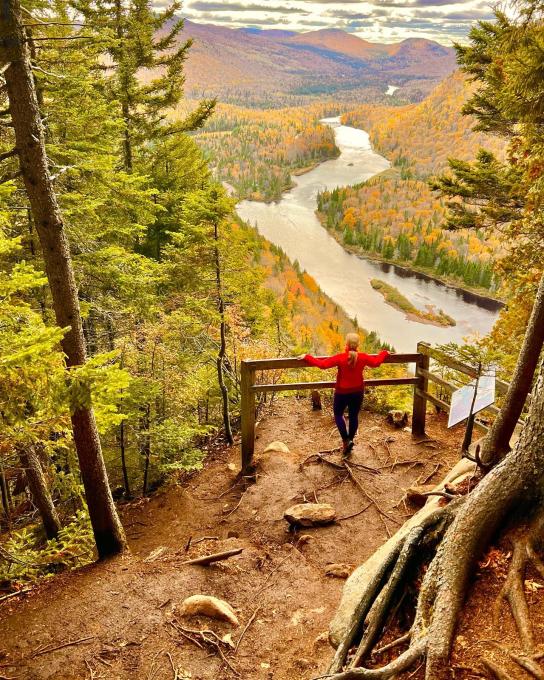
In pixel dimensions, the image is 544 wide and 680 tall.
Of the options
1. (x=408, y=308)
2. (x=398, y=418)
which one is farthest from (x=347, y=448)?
(x=408, y=308)

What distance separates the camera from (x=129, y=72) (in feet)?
52.4

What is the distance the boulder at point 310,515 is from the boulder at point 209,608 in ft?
5.89

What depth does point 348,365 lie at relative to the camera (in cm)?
693

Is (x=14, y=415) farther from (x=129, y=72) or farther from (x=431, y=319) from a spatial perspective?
(x=431, y=319)

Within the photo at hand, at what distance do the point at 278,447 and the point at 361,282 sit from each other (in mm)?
85833

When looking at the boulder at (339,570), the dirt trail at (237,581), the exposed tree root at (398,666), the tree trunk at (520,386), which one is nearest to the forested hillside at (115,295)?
the dirt trail at (237,581)

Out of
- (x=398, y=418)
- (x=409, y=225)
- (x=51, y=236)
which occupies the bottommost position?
(x=409, y=225)

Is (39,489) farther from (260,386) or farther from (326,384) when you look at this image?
(326,384)

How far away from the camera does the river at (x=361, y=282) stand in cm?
7125

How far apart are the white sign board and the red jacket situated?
241 cm

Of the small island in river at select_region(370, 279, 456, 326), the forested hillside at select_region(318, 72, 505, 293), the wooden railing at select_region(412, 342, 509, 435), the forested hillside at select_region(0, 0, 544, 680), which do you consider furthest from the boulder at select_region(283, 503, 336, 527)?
the forested hillside at select_region(318, 72, 505, 293)

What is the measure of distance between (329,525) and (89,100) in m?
10.8

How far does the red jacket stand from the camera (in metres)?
6.72

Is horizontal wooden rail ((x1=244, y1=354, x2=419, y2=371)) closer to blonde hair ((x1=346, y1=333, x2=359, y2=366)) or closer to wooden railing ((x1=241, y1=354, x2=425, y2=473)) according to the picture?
wooden railing ((x1=241, y1=354, x2=425, y2=473))
